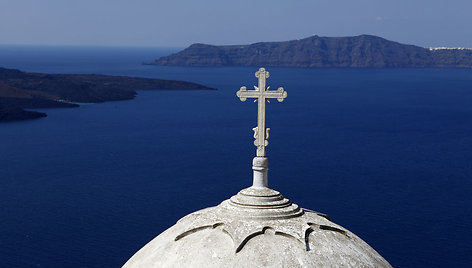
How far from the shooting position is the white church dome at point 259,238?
8.73 m

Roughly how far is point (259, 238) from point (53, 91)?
152521 millimetres

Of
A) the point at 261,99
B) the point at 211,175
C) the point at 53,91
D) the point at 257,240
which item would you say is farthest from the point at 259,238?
the point at 53,91

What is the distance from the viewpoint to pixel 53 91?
15600 cm

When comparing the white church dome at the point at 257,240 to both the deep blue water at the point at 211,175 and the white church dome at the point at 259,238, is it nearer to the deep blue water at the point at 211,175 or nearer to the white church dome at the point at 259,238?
the white church dome at the point at 259,238

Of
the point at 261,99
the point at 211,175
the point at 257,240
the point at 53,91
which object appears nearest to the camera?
the point at 257,240

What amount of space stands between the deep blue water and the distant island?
18.8 feet

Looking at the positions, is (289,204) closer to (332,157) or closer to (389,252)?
(389,252)

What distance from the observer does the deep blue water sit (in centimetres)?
5369

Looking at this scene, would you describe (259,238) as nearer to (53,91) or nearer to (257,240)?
(257,240)

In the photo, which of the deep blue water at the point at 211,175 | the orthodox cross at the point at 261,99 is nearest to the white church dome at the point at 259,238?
the orthodox cross at the point at 261,99

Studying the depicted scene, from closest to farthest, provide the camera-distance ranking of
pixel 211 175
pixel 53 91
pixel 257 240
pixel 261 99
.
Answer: pixel 257 240, pixel 261 99, pixel 211 175, pixel 53 91

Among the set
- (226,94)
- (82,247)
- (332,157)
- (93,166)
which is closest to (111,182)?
(93,166)

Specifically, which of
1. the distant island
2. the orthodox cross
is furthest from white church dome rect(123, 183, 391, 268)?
the distant island

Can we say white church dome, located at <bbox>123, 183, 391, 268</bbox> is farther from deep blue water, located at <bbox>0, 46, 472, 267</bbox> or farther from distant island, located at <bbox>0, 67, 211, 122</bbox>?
distant island, located at <bbox>0, 67, 211, 122</bbox>
